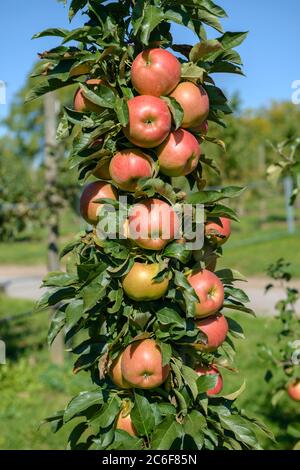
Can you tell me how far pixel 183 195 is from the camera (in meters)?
1.65

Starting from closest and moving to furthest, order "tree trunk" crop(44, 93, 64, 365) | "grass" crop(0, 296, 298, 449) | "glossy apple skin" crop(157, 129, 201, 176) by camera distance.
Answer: "glossy apple skin" crop(157, 129, 201, 176) → "grass" crop(0, 296, 298, 449) → "tree trunk" crop(44, 93, 64, 365)

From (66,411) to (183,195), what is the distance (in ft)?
2.35

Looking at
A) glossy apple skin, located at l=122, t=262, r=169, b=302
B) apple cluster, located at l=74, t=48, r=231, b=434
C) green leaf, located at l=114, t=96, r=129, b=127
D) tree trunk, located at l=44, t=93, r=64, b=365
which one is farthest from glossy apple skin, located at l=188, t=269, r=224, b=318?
tree trunk, located at l=44, t=93, r=64, b=365

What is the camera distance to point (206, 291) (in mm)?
1604

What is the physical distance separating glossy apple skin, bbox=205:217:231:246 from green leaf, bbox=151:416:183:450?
1.74 ft

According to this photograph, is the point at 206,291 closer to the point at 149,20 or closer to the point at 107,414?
the point at 107,414

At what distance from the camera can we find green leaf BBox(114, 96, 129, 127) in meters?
1.48

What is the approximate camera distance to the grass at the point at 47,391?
3.69 m

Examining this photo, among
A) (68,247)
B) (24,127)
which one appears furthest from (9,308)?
(24,127)

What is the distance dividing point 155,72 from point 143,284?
58 cm

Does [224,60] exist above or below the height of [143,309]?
above

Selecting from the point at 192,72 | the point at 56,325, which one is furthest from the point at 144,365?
the point at 192,72

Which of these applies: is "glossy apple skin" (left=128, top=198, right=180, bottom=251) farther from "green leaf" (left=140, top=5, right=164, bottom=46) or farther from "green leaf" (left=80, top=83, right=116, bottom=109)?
Answer: "green leaf" (left=140, top=5, right=164, bottom=46)
